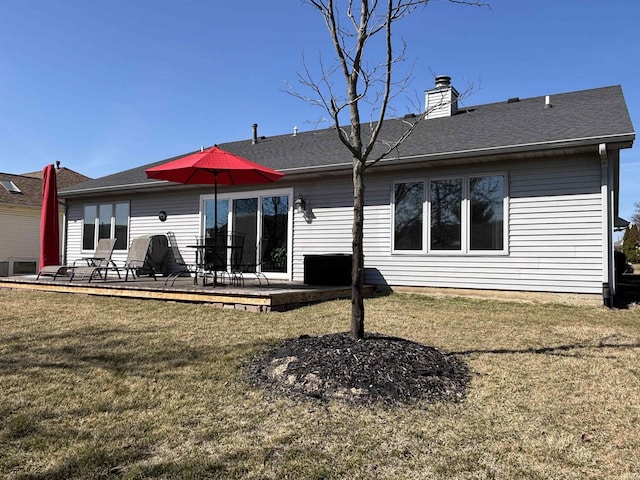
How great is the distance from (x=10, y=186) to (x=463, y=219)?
740 inches

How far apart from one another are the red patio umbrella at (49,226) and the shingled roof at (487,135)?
2002 mm

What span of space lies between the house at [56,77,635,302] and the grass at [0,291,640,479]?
2622 millimetres

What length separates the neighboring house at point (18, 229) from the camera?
55.6ft

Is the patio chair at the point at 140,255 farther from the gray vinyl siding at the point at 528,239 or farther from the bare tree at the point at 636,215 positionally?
the bare tree at the point at 636,215

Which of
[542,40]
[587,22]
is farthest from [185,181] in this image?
[587,22]


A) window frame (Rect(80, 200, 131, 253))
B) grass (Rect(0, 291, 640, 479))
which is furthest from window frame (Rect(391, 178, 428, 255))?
window frame (Rect(80, 200, 131, 253))

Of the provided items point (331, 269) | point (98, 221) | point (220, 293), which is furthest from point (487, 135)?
point (98, 221)

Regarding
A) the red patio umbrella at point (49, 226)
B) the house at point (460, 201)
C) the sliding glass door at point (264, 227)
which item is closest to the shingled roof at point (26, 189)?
the house at point (460, 201)

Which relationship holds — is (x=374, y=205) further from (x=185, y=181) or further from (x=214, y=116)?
(x=214, y=116)

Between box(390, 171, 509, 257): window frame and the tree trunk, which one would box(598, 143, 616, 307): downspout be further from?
the tree trunk

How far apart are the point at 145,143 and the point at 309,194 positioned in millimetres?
8813

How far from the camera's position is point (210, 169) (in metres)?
6.65

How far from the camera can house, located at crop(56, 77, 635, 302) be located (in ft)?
23.5

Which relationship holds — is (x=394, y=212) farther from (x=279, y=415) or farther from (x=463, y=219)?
(x=279, y=415)
